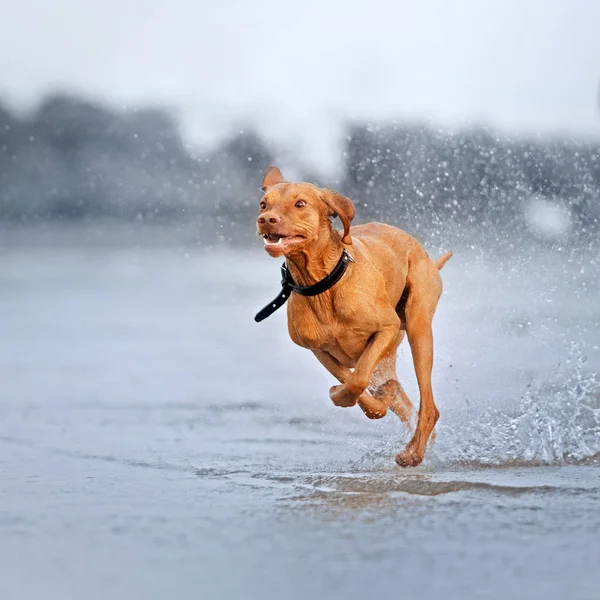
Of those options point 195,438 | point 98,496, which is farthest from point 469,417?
point 98,496

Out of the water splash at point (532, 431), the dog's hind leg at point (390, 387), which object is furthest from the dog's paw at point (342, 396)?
the water splash at point (532, 431)

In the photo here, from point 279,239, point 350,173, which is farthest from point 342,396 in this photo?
point 350,173

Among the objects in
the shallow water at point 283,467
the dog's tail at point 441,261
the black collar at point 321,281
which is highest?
the dog's tail at point 441,261

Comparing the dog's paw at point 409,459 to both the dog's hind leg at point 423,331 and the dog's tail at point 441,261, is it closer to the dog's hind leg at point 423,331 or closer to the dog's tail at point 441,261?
the dog's hind leg at point 423,331

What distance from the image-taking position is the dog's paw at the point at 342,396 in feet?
24.0

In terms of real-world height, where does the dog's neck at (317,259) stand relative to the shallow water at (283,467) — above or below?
above

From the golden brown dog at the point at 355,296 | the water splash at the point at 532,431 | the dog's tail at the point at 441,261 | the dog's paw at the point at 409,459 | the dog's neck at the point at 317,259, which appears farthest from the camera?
the dog's tail at the point at 441,261

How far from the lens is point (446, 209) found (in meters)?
19.3

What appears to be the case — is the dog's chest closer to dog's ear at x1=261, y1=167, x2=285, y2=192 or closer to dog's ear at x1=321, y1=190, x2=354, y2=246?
dog's ear at x1=321, y1=190, x2=354, y2=246

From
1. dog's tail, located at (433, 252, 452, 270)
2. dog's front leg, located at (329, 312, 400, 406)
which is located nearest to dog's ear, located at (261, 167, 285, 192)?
dog's front leg, located at (329, 312, 400, 406)

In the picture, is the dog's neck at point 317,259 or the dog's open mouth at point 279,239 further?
the dog's neck at point 317,259

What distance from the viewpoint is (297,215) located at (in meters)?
6.91

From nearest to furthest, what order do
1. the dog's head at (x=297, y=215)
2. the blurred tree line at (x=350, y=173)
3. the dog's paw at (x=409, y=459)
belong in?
the dog's head at (x=297, y=215) < the dog's paw at (x=409, y=459) < the blurred tree line at (x=350, y=173)

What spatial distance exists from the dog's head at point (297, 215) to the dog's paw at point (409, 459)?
128 cm
